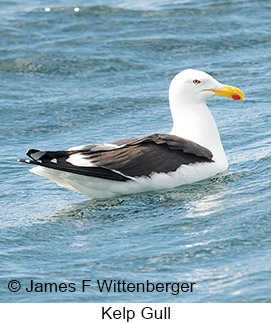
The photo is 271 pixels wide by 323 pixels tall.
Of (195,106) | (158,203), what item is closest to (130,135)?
(195,106)

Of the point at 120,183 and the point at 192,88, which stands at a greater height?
the point at 192,88

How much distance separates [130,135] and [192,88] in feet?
6.22

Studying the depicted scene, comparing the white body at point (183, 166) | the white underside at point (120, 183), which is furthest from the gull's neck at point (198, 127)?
the white underside at point (120, 183)

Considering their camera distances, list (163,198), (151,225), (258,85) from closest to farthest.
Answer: (151,225) → (163,198) → (258,85)

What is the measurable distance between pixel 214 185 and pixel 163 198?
63 cm

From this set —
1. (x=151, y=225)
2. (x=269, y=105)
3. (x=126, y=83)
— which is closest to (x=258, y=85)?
(x=269, y=105)

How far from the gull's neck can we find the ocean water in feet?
0.99

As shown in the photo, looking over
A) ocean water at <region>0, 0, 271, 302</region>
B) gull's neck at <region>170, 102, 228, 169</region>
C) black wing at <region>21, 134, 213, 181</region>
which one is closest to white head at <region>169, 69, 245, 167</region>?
gull's neck at <region>170, 102, 228, 169</region>

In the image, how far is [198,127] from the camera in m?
8.84

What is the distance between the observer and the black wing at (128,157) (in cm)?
785

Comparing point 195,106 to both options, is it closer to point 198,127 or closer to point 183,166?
point 198,127

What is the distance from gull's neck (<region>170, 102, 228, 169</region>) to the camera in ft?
28.7

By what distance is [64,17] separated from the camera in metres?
16.2
